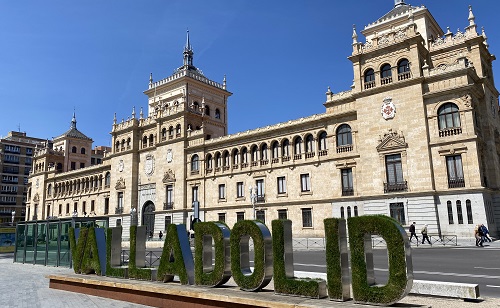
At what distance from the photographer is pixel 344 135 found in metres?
34.1

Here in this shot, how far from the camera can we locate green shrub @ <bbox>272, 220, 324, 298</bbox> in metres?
7.86

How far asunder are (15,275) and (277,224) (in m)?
15.3

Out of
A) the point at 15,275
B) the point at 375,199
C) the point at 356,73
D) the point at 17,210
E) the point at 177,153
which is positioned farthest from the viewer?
the point at 17,210

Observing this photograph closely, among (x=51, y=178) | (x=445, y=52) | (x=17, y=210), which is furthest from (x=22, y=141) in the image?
(x=445, y=52)

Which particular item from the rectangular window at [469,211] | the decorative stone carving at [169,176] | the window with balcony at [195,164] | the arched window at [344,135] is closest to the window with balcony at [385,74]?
the arched window at [344,135]

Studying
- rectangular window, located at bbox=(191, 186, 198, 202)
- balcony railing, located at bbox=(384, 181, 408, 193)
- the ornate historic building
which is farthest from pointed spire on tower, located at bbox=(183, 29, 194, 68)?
balcony railing, located at bbox=(384, 181, 408, 193)

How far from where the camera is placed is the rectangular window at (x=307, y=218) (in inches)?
1398

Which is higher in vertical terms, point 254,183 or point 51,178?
point 51,178

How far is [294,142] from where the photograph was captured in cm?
3772

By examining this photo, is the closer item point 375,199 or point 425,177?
point 425,177

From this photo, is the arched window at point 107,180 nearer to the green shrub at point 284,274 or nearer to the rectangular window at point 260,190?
the rectangular window at point 260,190

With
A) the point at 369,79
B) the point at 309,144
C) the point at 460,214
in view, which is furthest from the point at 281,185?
the point at 460,214

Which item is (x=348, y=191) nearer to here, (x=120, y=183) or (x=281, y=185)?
(x=281, y=185)

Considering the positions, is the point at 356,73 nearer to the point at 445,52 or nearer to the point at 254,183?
the point at 445,52
